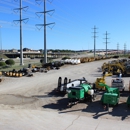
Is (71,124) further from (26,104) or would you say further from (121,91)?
(121,91)

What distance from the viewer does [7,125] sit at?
10531 mm

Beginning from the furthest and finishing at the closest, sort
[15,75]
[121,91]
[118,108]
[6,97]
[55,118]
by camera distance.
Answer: [15,75] → [121,91] → [6,97] → [118,108] → [55,118]

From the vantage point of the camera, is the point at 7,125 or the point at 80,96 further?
the point at 80,96

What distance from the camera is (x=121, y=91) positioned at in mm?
17797

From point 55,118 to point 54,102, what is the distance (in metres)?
3.47

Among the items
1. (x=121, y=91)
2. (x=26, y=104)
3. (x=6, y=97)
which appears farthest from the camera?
(x=121, y=91)

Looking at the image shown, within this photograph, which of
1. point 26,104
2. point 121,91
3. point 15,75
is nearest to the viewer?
point 26,104

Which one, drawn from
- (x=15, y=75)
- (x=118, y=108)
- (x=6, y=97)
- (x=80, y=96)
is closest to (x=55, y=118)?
(x=80, y=96)

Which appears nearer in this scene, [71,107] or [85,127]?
[85,127]

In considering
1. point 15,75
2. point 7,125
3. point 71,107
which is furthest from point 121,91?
point 15,75

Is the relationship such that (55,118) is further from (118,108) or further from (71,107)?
(118,108)

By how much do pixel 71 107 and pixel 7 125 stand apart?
4.69m

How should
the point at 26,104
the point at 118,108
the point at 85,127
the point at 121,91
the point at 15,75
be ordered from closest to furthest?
1. the point at 85,127
2. the point at 118,108
3. the point at 26,104
4. the point at 121,91
5. the point at 15,75

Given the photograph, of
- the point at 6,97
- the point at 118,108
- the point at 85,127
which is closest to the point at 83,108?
the point at 118,108
